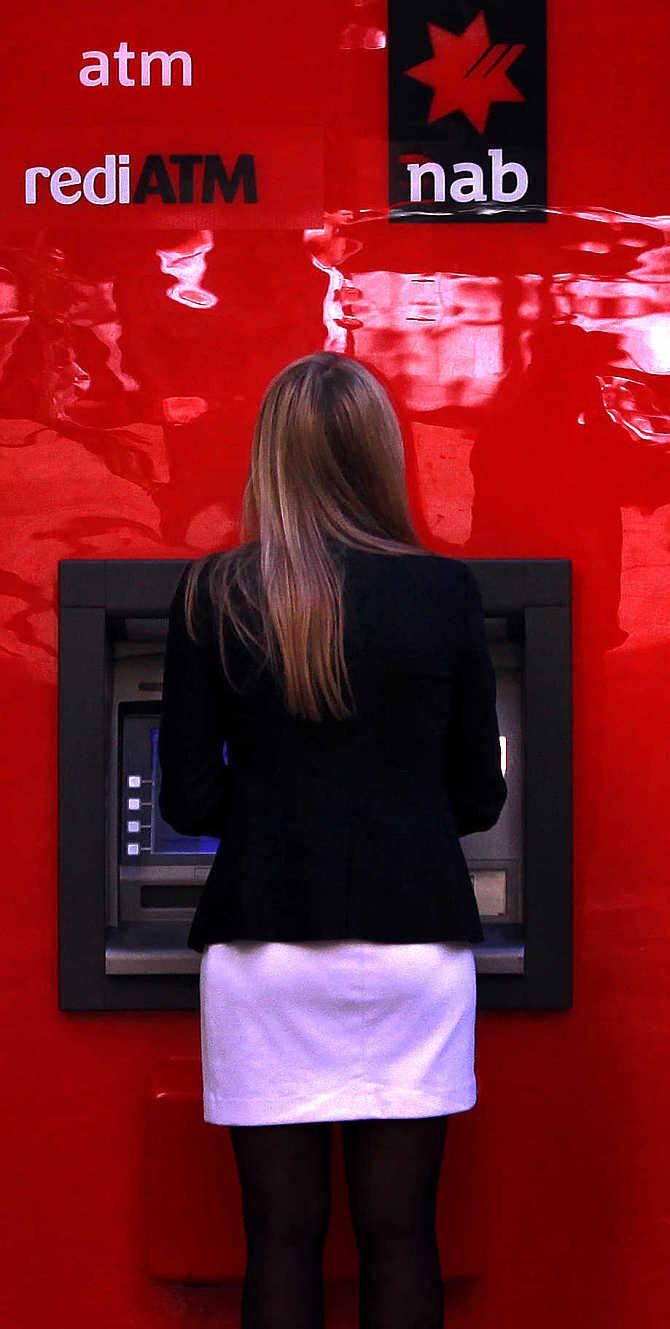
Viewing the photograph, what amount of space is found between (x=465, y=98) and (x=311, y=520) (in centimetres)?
104

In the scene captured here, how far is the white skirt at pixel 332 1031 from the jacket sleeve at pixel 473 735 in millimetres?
243

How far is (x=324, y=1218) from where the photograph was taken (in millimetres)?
1998

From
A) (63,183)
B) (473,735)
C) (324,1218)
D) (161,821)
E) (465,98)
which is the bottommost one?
(324,1218)

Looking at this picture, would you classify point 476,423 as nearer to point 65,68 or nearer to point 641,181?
point 641,181

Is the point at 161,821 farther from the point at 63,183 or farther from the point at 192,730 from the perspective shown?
the point at 63,183

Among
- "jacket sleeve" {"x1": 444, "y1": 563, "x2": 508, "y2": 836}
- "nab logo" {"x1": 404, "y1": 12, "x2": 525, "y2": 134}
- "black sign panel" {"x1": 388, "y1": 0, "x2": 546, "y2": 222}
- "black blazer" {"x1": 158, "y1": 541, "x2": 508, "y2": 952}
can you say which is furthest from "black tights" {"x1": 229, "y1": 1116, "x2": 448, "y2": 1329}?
"nab logo" {"x1": 404, "y1": 12, "x2": 525, "y2": 134}

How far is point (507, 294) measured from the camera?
2.60 m

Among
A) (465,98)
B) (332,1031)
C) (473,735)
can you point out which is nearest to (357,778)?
(473,735)

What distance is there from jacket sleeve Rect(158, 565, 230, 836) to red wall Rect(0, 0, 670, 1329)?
1.91 ft

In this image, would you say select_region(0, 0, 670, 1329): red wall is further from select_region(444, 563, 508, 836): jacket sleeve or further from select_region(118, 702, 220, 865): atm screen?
select_region(444, 563, 508, 836): jacket sleeve

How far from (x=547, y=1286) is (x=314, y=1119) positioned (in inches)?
35.5

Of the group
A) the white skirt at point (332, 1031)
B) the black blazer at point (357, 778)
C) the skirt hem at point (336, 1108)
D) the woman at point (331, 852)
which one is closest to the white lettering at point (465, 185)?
the woman at point (331, 852)

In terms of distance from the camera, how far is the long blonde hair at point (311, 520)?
1903 millimetres

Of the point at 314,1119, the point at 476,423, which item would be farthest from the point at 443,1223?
the point at 476,423
